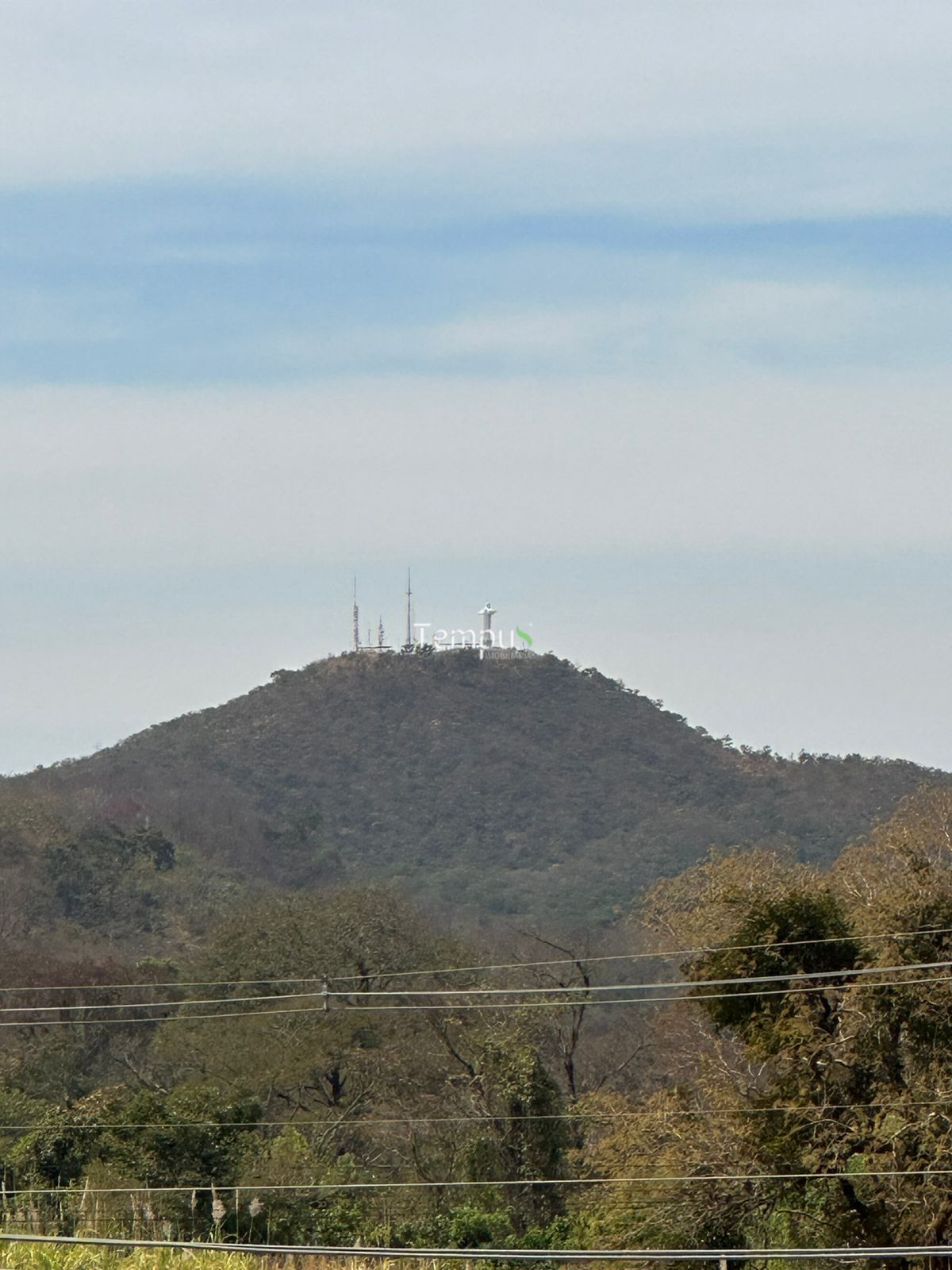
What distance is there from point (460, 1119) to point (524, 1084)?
1.98 meters

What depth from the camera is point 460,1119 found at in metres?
34.3

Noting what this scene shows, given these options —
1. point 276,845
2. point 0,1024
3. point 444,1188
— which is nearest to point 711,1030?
point 444,1188

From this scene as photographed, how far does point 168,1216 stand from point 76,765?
284ft

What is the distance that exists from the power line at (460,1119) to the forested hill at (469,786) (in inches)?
1747

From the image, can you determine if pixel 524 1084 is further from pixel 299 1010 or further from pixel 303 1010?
pixel 299 1010

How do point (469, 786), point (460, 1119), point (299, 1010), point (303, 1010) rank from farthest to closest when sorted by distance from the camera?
point (469, 786) < point (299, 1010) < point (303, 1010) < point (460, 1119)

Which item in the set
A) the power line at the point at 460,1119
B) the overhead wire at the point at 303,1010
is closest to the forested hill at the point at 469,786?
the overhead wire at the point at 303,1010

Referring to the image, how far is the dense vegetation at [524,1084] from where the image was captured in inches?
939

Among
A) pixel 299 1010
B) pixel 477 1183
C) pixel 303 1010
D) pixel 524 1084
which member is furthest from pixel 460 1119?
pixel 299 1010

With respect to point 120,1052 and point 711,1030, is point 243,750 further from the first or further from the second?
point 711,1030

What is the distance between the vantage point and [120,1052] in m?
42.0

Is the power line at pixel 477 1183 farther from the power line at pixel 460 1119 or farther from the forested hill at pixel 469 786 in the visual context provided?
the forested hill at pixel 469 786

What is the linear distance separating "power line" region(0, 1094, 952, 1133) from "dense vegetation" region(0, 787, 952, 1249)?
0.19 feet

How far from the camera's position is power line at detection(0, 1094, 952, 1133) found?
23.8 m
